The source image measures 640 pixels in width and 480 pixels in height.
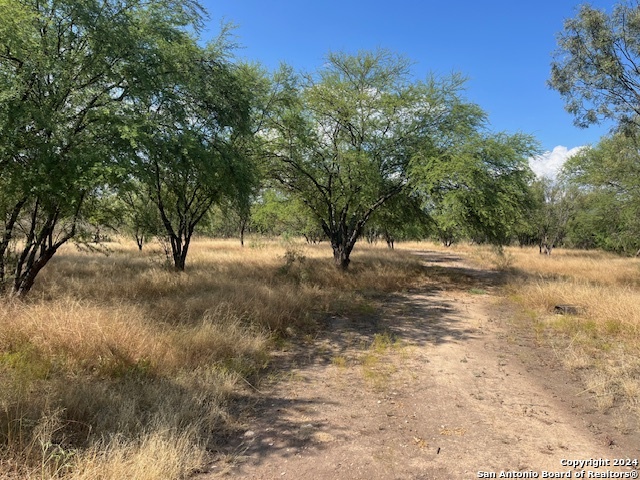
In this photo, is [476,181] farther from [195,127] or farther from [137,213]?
[137,213]

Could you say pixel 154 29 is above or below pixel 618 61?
below

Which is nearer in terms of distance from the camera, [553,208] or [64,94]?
[64,94]

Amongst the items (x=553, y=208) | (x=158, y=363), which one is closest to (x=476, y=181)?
(x=158, y=363)

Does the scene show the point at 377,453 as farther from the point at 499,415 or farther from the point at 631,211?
the point at 631,211

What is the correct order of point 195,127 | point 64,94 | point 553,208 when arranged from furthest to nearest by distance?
point 553,208 < point 195,127 < point 64,94

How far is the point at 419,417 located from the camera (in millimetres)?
4500

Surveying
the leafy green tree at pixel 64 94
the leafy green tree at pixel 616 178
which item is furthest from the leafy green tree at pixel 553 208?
the leafy green tree at pixel 64 94

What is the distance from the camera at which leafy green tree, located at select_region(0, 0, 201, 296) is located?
584cm

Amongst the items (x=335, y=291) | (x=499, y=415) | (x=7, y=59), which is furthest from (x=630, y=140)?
(x=7, y=59)

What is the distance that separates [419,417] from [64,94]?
742cm

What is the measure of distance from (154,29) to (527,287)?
44.7 feet

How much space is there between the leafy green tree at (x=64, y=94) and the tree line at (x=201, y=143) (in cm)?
3

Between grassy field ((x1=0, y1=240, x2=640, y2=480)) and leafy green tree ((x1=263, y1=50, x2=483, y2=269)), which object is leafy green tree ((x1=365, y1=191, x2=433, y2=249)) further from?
grassy field ((x1=0, y1=240, x2=640, y2=480))

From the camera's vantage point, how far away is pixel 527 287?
44.6 feet
